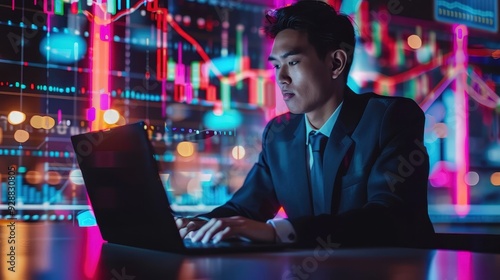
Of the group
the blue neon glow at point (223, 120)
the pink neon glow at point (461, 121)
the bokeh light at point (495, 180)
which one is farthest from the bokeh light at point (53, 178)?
the bokeh light at point (495, 180)

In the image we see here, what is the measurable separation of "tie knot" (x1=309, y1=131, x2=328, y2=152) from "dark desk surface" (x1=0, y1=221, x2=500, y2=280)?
662 millimetres

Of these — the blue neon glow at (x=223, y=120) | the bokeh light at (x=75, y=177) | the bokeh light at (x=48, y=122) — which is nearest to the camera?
the bokeh light at (x=48, y=122)

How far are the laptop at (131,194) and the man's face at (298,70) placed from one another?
2.30 ft

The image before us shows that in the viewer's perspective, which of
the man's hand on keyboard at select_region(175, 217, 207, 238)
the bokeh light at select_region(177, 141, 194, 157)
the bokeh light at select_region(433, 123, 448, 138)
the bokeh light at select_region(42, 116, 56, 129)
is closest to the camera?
the man's hand on keyboard at select_region(175, 217, 207, 238)

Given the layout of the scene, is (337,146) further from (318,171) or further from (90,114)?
(90,114)

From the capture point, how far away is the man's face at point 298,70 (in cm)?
161

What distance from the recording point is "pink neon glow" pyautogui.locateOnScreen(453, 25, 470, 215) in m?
5.01

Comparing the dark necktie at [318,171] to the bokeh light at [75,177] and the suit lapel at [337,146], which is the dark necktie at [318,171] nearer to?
the suit lapel at [337,146]

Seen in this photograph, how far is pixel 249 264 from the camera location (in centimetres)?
71

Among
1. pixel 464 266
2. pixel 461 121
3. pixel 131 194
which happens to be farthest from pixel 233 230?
pixel 461 121

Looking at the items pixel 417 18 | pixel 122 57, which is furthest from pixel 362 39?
pixel 122 57

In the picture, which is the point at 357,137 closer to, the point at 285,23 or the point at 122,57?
the point at 285,23

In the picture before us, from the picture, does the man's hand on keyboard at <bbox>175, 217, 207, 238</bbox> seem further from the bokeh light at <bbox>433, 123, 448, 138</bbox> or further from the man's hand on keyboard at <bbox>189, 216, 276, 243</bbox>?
the bokeh light at <bbox>433, 123, 448, 138</bbox>

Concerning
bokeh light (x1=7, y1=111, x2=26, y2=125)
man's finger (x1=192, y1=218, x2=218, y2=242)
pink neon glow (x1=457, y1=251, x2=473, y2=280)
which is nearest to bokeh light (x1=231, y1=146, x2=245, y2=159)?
bokeh light (x1=7, y1=111, x2=26, y2=125)
